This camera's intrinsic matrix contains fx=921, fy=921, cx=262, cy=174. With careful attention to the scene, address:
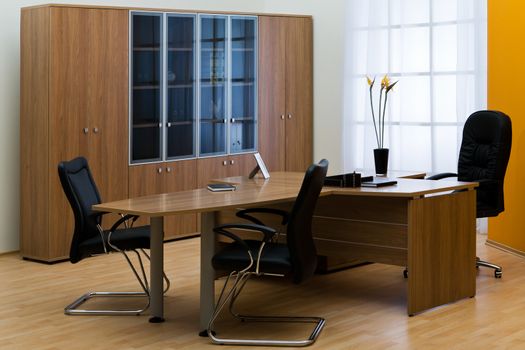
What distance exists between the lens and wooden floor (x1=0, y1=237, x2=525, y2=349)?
5.15 m

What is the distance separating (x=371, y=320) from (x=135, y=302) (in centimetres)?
156

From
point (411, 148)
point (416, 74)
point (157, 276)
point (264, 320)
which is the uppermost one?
point (416, 74)

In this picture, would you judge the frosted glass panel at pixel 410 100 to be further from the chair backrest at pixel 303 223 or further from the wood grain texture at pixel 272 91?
the chair backrest at pixel 303 223

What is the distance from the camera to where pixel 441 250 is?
5.90 m

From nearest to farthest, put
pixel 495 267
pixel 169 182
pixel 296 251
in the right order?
pixel 296 251 < pixel 495 267 < pixel 169 182

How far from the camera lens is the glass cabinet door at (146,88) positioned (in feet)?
26.0

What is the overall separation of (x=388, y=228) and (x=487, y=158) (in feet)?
5.46

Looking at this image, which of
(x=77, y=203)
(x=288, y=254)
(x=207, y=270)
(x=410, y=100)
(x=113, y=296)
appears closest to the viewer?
(x=288, y=254)

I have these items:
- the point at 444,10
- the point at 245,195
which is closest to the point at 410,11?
the point at 444,10

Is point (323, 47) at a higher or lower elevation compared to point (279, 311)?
higher

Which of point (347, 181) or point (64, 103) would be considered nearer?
point (347, 181)

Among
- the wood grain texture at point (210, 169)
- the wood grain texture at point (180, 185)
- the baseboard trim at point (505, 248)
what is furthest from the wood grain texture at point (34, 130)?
the baseboard trim at point (505, 248)

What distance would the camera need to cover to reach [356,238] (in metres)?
6.04

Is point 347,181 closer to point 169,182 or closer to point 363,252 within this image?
point 363,252
